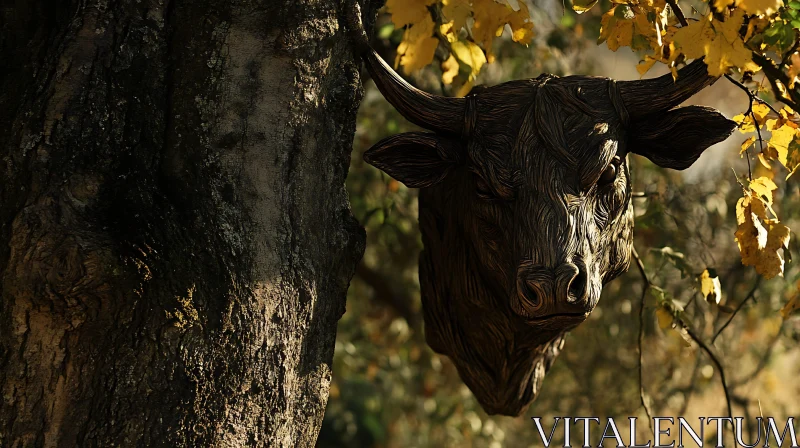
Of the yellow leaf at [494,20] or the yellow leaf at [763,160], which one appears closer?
the yellow leaf at [494,20]

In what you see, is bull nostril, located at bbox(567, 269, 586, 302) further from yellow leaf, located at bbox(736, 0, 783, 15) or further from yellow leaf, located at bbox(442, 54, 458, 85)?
yellow leaf, located at bbox(442, 54, 458, 85)

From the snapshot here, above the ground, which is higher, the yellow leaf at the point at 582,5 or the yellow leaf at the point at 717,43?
the yellow leaf at the point at 582,5

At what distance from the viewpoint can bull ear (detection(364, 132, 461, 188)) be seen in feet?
10.0

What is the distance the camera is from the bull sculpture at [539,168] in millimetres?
2717

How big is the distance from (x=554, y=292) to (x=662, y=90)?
805 millimetres

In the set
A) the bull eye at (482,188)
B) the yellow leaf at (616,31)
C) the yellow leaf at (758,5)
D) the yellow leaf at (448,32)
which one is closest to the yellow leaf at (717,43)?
the yellow leaf at (758,5)

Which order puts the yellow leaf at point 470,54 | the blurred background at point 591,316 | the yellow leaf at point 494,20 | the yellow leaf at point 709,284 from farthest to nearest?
1. the blurred background at point 591,316
2. the yellow leaf at point 709,284
3. the yellow leaf at point 470,54
4. the yellow leaf at point 494,20

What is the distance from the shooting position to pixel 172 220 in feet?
8.36

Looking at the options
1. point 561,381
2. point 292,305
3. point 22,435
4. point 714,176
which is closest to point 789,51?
point 292,305

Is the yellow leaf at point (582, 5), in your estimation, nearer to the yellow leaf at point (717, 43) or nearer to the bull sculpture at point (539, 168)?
the bull sculpture at point (539, 168)

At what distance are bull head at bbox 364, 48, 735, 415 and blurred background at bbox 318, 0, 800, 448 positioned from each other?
6.88ft

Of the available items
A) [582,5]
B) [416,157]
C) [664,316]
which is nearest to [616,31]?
[582,5]

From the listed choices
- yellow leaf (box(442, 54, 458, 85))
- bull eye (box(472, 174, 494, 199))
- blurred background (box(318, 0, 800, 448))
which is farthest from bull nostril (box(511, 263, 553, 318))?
blurred background (box(318, 0, 800, 448))

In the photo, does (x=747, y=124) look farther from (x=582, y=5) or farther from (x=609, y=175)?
(x=582, y=5)
